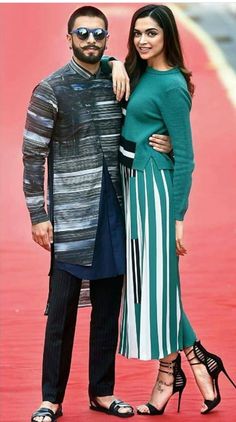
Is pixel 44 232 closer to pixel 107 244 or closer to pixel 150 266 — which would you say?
pixel 107 244

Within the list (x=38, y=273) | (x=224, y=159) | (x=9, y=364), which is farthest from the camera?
(x=224, y=159)

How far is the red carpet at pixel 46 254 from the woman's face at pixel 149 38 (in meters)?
1.31

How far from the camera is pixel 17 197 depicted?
29.9 ft

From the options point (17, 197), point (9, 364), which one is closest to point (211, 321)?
point (9, 364)

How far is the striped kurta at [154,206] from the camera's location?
17.0 ft

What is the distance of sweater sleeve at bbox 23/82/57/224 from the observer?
512 centimetres

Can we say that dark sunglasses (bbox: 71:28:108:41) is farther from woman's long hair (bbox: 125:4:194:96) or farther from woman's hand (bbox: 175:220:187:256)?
woman's hand (bbox: 175:220:187:256)

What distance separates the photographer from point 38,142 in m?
5.15

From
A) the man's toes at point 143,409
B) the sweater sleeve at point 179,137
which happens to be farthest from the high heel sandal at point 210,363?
the sweater sleeve at point 179,137

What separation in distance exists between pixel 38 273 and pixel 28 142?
2.52m

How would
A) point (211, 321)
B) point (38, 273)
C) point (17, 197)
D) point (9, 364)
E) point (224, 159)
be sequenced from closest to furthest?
point (9, 364)
point (211, 321)
point (38, 273)
point (17, 197)
point (224, 159)

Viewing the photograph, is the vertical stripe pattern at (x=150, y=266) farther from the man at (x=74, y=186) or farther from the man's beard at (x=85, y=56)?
the man's beard at (x=85, y=56)

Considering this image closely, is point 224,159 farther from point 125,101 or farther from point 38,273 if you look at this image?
point 125,101

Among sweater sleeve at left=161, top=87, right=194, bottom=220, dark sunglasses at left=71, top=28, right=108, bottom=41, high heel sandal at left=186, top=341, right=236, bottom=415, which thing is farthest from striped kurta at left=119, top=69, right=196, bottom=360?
dark sunglasses at left=71, top=28, right=108, bottom=41
